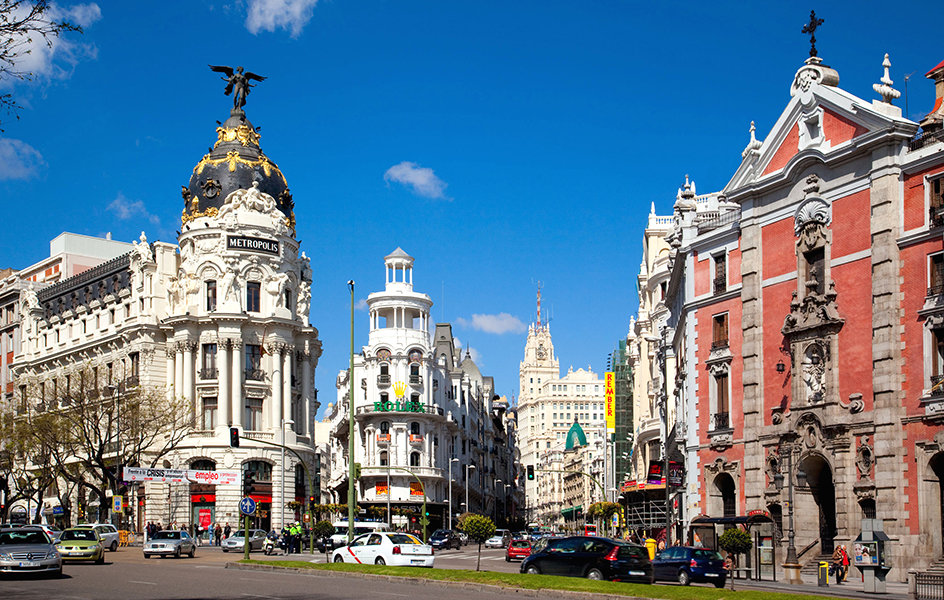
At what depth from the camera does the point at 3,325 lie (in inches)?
3947

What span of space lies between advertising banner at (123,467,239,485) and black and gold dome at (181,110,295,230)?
19932 millimetres

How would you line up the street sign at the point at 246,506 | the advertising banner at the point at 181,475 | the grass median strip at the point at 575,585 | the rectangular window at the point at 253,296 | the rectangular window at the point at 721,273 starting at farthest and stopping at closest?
the rectangular window at the point at 253,296 → the advertising banner at the point at 181,475 → the rectangular window at the point at 721,273 → the street sign at the point at 246,506 → the grass median strip at the point at 575,585

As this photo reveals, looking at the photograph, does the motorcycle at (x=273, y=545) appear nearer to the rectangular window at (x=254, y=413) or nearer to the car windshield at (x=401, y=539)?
the rectangular window at (x=254, y=413)

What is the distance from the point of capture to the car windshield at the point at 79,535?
1617 inches

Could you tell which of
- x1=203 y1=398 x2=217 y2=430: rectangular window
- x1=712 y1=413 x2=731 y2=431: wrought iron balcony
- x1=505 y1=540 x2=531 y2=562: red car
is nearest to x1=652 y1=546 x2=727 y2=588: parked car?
x1=712 y1=413 x2=731 y2=431: wrought iron balcony

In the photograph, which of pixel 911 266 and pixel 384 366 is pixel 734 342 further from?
pixel 384 366

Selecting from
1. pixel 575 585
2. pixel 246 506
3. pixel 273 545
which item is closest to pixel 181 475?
pixel 273 545

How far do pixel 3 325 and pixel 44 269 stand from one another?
23.8 feet

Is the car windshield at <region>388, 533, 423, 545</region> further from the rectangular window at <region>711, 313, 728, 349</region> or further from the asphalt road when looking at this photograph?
the rectangular window at <region>711, 313, 728, 349</region>

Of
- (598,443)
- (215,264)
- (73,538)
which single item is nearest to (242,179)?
(215,264)

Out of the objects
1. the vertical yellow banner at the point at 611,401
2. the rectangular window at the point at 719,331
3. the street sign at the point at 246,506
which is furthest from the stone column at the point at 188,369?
the rectangular window at the point at 719,331

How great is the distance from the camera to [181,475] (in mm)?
62000

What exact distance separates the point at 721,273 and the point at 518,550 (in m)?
17.8

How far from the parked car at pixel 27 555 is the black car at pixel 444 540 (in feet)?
142
